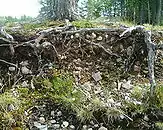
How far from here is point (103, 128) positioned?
3281mm

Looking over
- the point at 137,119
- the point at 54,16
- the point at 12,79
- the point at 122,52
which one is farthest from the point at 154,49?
the point at 54,16

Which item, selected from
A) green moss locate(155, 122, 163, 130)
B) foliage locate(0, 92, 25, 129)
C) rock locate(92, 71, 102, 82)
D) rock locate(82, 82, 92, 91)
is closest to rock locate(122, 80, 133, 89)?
rock locate(92, 71, 102, 82)

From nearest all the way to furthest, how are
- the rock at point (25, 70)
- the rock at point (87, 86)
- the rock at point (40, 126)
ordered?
1. the rock at point (40, 126)
2. the rock at point (87, 86)
3. the rock at point (25, 70)

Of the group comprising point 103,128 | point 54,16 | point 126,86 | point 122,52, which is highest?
point 54,16

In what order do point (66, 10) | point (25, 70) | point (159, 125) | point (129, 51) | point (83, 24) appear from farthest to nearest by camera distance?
1. point (66, 10)
2. point (83, 24)
3. point (129, 51)
4. point (25, 70)
5. point (159, 125)

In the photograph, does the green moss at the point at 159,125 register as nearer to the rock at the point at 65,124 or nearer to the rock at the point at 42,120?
the rock at the point at 65,124

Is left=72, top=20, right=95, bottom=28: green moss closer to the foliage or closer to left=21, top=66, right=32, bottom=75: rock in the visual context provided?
left=21, top=66, right=32, bottom=75: rock

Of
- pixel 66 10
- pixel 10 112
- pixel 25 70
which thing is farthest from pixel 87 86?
pixel 66 10

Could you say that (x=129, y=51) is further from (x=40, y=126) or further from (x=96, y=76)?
(x=40, y=126)

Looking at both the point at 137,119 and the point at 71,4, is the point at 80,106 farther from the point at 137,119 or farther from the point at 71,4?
the point at 71,4

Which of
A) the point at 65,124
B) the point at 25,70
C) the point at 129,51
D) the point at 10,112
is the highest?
the point at 129,51

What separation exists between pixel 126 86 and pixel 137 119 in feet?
1.59

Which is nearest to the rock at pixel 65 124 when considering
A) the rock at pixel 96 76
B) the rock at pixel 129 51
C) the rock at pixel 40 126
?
the rock at pixel 40 126

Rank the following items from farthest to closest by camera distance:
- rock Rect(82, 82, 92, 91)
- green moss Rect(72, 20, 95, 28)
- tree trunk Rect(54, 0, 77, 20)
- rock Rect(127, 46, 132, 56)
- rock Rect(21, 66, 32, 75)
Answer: tree trunk Rect(54, 0, 77, 20) → green moss Rect(72, 20, 95, 28) → rock Rect(127, 46, 132, 56) → rock Rect(21, 66, 32, 75) → rock Rect(82, 82, 92, 91)
